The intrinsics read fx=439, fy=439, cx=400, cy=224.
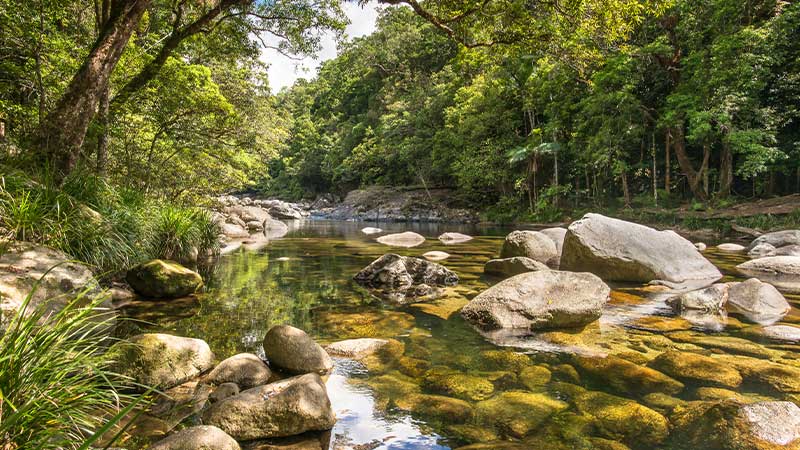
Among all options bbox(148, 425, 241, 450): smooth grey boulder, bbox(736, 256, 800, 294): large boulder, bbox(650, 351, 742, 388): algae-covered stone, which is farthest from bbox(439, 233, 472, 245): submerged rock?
bbox(148, 425, 241, 450): smooth grey boulder

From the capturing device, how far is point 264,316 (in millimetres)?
6004

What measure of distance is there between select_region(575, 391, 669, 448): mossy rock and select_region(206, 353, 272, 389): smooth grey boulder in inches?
101

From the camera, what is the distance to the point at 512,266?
8.88 meters

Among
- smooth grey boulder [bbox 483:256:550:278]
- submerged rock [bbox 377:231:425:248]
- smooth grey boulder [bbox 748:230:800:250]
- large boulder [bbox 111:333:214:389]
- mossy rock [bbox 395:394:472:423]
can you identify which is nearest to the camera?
mossy rock [bbox 395:394:472:423]

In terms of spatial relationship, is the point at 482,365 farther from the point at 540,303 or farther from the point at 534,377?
the point at 540,303

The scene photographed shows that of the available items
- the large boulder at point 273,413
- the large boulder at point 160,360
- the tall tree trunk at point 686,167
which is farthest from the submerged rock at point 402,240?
the tall tree trunk at point 686,167

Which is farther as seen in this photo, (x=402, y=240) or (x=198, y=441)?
(x=402, y=240)

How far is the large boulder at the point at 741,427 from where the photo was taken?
2756 mm

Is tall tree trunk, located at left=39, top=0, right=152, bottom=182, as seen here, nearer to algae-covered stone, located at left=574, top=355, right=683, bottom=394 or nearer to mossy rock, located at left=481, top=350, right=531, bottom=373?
mossy rock, located at left=481, top=350, right=531, bottom=373

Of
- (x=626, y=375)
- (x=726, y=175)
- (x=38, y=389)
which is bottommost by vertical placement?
(x=626, y=375)

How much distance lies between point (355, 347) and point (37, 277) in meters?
3.01

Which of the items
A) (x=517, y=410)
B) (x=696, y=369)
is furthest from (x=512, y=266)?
(x=517, y=410)

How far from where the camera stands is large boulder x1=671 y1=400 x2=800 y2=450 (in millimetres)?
2756

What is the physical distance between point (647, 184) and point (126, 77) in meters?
27.1
